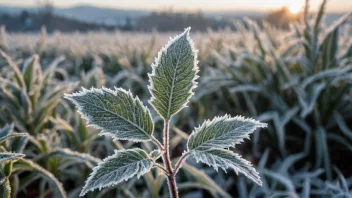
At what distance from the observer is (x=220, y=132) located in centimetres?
50

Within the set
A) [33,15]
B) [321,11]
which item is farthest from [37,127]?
[33,15]

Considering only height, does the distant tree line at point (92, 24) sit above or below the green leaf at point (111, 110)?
below

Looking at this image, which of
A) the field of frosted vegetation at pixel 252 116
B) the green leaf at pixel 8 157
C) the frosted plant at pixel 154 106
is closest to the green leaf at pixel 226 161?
the frosted plant at pixel 154 106

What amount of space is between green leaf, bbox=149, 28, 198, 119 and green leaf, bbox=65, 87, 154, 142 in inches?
1.2

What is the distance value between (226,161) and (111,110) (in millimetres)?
163

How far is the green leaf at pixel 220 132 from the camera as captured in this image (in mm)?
496

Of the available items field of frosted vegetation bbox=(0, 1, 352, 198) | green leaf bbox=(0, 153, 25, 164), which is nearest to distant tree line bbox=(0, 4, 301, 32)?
field of frosted vegetation bbox=(0, 1, 352, 198)

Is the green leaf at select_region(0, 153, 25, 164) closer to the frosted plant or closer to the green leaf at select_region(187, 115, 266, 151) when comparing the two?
the frosted plant

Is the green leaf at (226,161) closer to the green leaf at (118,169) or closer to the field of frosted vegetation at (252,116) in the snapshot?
the green leaf at (118,169)

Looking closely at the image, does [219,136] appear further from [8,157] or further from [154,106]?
[8,157]

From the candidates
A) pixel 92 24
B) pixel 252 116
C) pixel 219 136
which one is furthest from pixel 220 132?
pixel 92 24

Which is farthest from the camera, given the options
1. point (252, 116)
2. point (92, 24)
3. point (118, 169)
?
point (92, 24)

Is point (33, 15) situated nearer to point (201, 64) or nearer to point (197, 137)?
point (201, 64)

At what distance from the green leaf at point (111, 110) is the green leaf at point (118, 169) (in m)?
0.02
